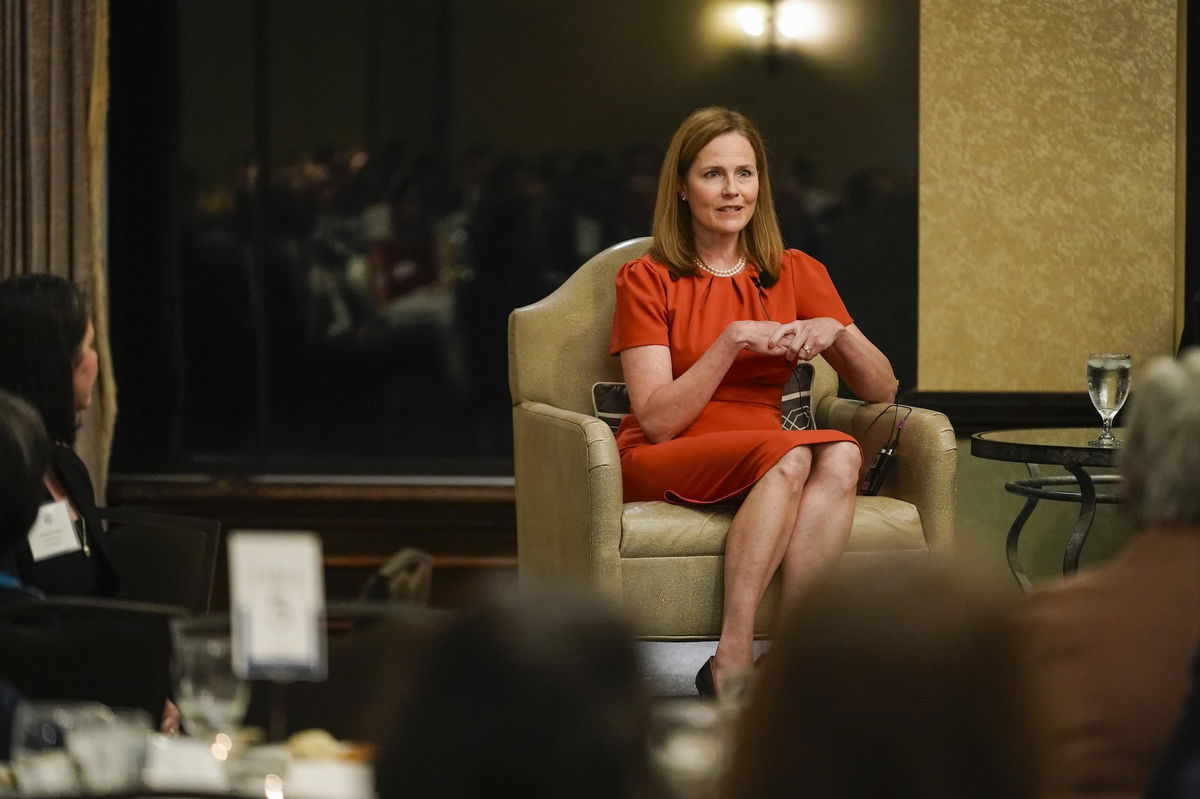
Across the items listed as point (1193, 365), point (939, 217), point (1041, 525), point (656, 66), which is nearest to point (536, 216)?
point (656, 66)

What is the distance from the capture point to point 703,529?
2.95 meters

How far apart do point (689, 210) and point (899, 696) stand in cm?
289

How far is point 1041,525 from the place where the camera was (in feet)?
14.8

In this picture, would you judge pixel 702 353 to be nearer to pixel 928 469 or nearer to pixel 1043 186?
pixel 928 469

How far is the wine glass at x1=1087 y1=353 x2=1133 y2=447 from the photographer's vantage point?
10.6 feet

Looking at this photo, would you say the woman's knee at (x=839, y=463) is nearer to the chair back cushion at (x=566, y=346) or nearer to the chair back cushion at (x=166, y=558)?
the chair back cushion at (x=566, y=346)

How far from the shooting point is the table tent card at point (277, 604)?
40.6 inches

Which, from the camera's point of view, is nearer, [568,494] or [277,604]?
[277,604]

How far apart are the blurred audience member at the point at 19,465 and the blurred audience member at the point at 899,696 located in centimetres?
105

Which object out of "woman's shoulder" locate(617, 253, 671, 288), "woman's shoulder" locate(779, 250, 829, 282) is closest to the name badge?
"woman's shoulder" locate(617, 253, 671, 288)

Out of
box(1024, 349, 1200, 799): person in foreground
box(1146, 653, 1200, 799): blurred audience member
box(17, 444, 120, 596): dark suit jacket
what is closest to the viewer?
box(1146, 653, 1200, 799): blurred audience member

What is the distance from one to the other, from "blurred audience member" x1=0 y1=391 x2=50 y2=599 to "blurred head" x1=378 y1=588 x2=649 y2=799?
39.1 inches

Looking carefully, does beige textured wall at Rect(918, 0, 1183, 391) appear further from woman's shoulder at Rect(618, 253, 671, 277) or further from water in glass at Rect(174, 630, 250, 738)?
water in glass at Rect(174, 630, 250, 738)

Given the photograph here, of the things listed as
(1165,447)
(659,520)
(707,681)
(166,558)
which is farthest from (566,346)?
(1165,447)
